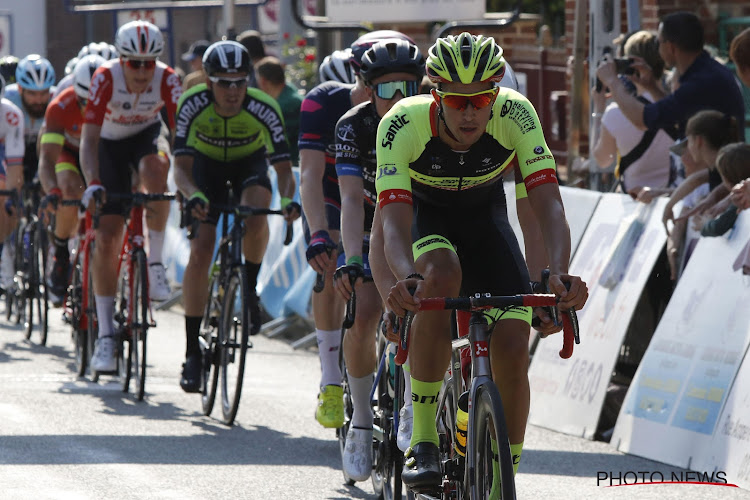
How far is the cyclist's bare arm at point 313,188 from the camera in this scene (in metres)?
7.04

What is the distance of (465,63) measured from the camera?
5035mm

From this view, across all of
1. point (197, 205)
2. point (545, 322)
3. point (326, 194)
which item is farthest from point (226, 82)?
point (545, 322)

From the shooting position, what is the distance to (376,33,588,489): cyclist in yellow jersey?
5.08 metres

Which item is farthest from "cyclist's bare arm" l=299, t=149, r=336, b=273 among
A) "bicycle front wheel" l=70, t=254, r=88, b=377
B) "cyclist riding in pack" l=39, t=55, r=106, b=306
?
"cyclist riding in pack" l=39, t=55, r=106, b=306

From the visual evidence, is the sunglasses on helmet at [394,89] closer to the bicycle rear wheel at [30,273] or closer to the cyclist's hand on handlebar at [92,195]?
the cyclist's hand on handlebar at [92,195]

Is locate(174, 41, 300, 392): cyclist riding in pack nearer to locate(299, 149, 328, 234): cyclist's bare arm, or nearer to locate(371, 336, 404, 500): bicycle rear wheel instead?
locate(299, 149, 328, 234): cyclist's bare arm

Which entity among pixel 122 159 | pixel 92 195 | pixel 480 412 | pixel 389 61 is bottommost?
pixel 480 412

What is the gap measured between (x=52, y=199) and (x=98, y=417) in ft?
7.22

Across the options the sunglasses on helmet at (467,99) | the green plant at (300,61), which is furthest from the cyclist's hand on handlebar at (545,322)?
the green plant at (300,61)

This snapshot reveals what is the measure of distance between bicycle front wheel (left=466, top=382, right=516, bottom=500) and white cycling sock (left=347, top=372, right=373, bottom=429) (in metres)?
1.86

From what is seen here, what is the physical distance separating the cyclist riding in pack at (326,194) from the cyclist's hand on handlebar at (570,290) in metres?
2.25

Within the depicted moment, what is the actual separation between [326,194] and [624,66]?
8.72 ft

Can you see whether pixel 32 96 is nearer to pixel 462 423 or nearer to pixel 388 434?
pixel 388 434

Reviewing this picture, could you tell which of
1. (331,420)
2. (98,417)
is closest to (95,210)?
(98,417)
